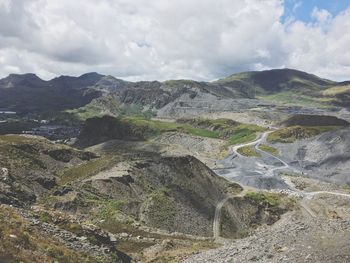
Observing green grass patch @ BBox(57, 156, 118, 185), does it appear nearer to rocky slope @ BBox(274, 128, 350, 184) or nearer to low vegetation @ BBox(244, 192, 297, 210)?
low vegetation @ BBox(244, 192, 297, 210)

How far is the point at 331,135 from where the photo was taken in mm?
195500

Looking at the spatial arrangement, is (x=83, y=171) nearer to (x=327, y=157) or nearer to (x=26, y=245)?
(x=26, y=245)

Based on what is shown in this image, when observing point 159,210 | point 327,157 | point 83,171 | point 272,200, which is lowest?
point 272,200

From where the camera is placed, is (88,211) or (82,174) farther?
(82,174)

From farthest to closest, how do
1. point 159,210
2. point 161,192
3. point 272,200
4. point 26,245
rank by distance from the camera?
point 272,200
point 161,192
point 159,210
point 26,245

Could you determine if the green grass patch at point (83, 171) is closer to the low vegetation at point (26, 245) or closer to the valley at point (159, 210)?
the valley at point (159, 210)

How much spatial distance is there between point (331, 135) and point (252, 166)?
158 ft

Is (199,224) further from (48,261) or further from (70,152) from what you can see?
(48,261)

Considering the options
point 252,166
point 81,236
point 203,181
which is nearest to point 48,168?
point 203,181

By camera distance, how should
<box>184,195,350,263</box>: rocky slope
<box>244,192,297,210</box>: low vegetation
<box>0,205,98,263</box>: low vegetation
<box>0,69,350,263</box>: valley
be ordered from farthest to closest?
<box>244,192,297,210</box>: low vegetation → <box>0,69,350,263</box>: valley → <box>184,195,350,263</box>: rocky slope → <box>0,205,98,263</box>: low vegetation

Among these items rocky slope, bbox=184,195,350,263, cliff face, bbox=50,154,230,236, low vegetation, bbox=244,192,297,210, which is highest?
rocky slope, bbox=184,195,350,263

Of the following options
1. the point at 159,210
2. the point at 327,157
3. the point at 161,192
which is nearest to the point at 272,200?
the point at 161,192

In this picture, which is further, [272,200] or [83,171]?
[272,200]

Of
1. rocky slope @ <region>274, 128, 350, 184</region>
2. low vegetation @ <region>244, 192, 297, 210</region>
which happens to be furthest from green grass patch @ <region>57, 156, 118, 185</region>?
rocky slope @ <region>274, 128, 350, 184</region>
